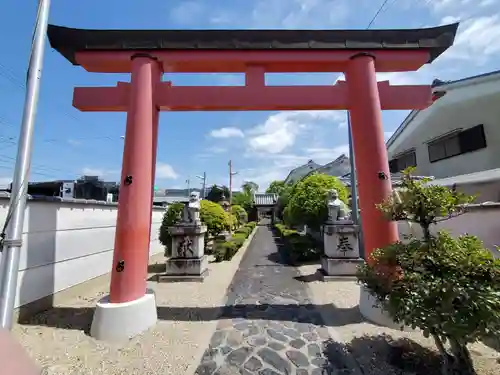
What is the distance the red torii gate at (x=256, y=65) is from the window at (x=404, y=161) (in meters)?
9.90

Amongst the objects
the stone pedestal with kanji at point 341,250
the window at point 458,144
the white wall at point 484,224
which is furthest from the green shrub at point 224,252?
the window at point 458,144

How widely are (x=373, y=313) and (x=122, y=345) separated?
165 inches

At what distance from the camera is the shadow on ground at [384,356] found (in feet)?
10.2

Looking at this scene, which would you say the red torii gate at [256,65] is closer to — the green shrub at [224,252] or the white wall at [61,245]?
the white wall at [61,245]

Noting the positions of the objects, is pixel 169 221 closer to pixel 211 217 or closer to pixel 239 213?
pixel 211 217

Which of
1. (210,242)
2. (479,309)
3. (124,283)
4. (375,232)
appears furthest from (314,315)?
(210,242)

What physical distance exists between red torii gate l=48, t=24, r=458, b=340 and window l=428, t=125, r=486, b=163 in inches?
230

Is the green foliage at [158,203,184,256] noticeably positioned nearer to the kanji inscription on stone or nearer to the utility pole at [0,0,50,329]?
the kanji inscription on stone

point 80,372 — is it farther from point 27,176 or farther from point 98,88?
point 98,88

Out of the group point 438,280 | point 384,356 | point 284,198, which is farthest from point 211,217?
point 284,198

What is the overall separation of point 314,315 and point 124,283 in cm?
360

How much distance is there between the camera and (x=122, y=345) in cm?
383

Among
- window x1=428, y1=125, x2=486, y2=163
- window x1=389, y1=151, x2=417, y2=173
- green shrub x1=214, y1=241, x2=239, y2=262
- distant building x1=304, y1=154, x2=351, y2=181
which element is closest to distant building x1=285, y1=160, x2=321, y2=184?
distant building x1=304, y1=154, x2=351, y2=181

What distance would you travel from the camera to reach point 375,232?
455cm
